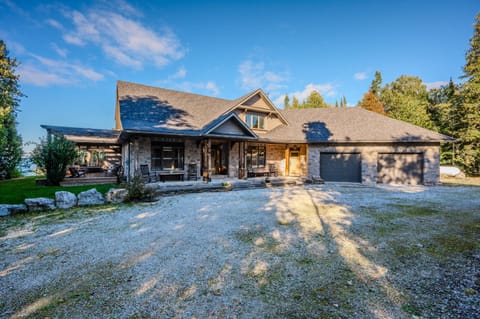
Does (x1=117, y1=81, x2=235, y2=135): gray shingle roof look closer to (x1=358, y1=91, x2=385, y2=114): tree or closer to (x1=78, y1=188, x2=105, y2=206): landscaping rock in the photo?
(x1=78, y1=188, x2=105, y2=206): landscaping rock

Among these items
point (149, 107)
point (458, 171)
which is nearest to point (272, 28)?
point (149, 107)

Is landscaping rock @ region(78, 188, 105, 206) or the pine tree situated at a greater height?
the pine tree

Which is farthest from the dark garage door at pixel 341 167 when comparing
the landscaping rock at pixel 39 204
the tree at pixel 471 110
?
the landscaping rock at pixel 39 204

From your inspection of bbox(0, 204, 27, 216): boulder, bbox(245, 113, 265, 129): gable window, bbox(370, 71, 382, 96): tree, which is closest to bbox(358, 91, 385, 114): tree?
bbox(370, 71, 382, 96): tree

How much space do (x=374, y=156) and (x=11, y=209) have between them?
17.4m

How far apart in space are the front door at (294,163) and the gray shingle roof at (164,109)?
624 centimetres

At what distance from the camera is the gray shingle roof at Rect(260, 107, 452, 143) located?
1388cm

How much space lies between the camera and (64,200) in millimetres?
7324

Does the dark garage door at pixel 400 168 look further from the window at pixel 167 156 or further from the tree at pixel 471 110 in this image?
the window at pixel 167 156

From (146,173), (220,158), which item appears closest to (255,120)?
(220,158)

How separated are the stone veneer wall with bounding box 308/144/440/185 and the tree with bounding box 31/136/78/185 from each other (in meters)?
14.1

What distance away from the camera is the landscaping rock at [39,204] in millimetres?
6812

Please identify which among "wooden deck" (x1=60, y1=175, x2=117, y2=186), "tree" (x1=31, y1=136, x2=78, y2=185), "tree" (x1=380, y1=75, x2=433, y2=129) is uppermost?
"tree" (x1=380, y1=75, x2=433, y2=129)

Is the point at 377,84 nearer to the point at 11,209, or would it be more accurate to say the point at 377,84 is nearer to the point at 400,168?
the point at 400,168
